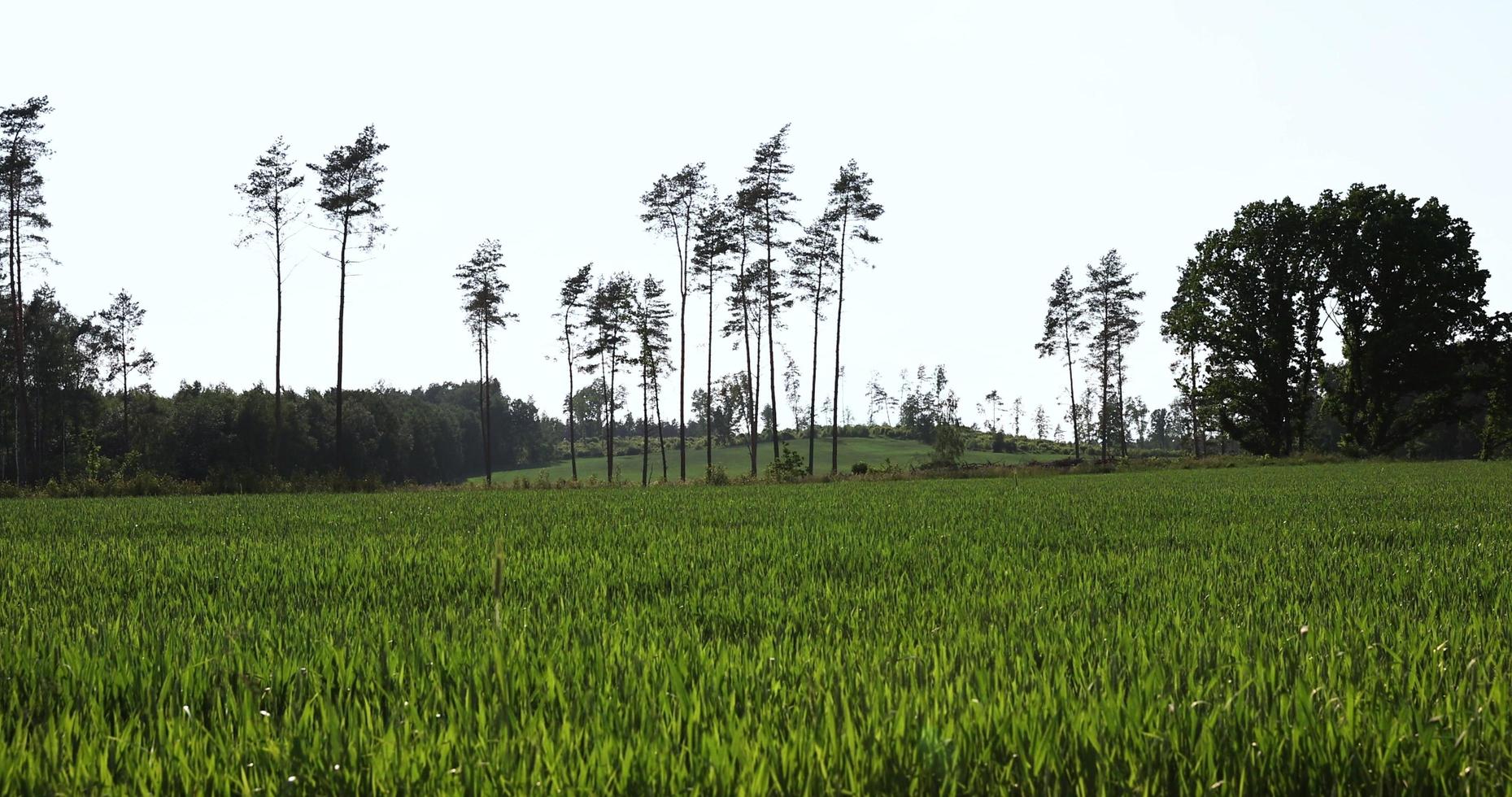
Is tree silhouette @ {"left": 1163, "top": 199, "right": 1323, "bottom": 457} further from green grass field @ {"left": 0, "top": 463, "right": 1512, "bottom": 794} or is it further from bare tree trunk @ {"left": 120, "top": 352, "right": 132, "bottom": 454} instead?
bare tree trunk @ {"left": 120, "top": 352, "right": 132, "bottom": 454}

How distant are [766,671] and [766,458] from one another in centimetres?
10630

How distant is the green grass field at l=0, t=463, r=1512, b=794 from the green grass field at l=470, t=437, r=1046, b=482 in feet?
284

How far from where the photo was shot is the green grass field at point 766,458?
4060 inches

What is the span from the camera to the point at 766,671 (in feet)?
11.2

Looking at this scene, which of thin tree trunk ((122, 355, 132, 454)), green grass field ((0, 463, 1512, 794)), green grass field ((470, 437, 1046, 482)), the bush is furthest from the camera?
green grass field ((470, 437, 1046, 482))

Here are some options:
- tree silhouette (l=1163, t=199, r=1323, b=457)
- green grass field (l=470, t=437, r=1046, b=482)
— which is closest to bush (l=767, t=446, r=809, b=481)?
tree silhouette (l=1163, t=199, r=1323, b=457)

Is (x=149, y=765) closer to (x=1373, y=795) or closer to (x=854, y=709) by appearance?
(x=854, y=709)

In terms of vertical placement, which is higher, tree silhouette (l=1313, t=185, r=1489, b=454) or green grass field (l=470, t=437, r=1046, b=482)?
tree silhouette (l=1313, t=185, r=1489, b=454)

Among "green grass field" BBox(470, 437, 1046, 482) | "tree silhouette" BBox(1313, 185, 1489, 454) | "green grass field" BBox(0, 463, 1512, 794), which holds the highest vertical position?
"tree silhouette" BBox(1313, 185, 1489, 454)

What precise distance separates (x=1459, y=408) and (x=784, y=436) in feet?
298

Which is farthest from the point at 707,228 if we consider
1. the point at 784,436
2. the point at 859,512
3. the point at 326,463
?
the point at 784,436

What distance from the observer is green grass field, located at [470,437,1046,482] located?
338 feet

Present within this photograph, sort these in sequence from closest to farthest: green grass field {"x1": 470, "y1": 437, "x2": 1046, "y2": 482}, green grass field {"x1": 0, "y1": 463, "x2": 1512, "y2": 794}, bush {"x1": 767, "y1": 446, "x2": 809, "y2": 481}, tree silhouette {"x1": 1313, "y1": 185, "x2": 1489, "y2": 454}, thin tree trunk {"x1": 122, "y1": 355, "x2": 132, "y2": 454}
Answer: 1. green grass field {"x1": 0, "y1": 463, "x2": 1512, "y2": 794}
2. bush {"x1": 767, "y1": 446, "x2": 809, "y2": 481}
3. tree silhouette {"x1": 1313, "y1": 185, "x2": 1489, "y2": 454}
4. thin tree trunk {"x1": 122, "y1": 355, "x2": 132, "y2": 454}
5. green grass field {"x1": 470, "y1": 437, "x2": 1046, "y2": 482}

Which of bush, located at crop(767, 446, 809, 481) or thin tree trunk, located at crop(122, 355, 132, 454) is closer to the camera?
bush, located at crop(767, 446, 809, 481)
